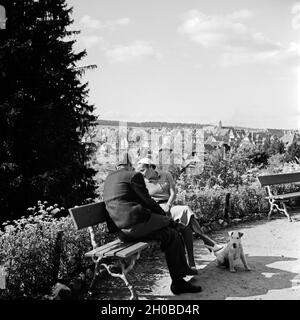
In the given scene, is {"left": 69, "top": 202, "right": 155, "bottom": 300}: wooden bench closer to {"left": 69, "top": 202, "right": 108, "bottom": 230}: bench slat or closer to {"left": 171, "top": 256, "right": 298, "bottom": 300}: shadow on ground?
{"left": 69, "top": 202, "right": 108, "bottom": 230}: bench slat

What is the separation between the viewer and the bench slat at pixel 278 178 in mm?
8781

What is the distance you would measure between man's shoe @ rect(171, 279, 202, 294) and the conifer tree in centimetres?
1107

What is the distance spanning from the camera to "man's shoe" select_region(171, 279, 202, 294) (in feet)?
15.3

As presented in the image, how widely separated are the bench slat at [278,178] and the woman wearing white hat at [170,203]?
3167 mm

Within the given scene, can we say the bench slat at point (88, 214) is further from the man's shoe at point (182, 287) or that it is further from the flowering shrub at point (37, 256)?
the man's shoe at point (182, 287)

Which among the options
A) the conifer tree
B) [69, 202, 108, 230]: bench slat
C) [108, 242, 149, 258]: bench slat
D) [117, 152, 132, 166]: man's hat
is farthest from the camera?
the conifer tree

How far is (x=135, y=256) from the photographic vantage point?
4590 millimetres

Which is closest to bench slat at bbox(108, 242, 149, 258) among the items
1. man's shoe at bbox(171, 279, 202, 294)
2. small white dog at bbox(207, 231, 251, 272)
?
man's shoe at bbox(171, 279, 202, 294)

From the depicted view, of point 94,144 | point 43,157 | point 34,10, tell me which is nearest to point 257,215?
point 43,157

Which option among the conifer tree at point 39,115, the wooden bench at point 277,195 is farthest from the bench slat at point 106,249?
the conifer tree at point 39,115

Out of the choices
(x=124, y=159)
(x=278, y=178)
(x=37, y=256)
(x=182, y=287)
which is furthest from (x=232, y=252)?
(x=278, y=178)

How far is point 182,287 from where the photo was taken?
183 inches
